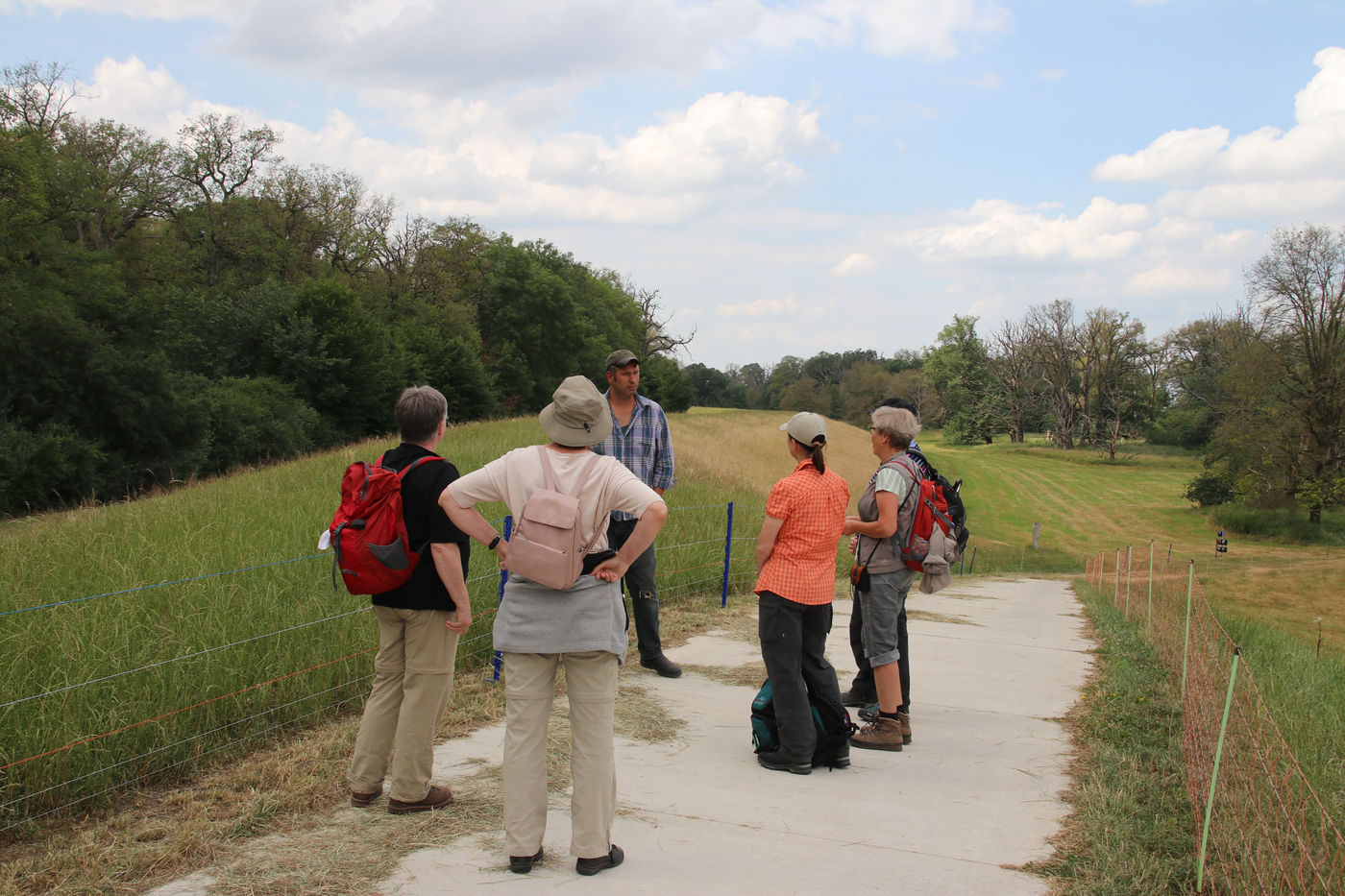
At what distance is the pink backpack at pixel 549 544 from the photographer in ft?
10.6

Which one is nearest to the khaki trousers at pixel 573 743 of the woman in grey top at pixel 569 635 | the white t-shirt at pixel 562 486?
the woman in grey top at pixel 569 635

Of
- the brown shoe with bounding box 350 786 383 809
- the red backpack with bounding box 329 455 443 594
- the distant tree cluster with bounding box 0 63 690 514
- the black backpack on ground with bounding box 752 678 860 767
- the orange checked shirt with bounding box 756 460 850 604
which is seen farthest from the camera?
the distant tree cluster with bounding box 0 63 690 514

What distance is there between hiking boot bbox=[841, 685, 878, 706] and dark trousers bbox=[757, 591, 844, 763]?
1.23m

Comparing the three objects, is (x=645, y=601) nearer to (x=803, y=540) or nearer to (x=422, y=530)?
(x=803, y=540)

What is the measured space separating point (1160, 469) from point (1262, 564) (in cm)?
3940

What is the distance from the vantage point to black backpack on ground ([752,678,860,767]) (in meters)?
4.77

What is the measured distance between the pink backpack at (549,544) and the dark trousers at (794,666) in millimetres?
1653

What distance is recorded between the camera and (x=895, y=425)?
16.8 feet

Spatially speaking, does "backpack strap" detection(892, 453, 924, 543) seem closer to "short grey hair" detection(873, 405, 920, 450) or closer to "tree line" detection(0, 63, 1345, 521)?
"short grey hair" detection(873, 405, 920, 450)

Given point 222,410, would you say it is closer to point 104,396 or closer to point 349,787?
point 104,396

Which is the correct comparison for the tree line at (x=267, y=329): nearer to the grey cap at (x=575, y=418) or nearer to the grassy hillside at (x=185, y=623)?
the grassy hillside at (x=185, y=623)

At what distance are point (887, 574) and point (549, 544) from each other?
2.48 meters

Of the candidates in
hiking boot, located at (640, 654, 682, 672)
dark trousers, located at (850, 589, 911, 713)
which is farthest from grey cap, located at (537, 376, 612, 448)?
hiking boot, located at (640, 654, 682, 672)

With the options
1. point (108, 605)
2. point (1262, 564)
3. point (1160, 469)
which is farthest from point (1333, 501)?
point (108, 605)
